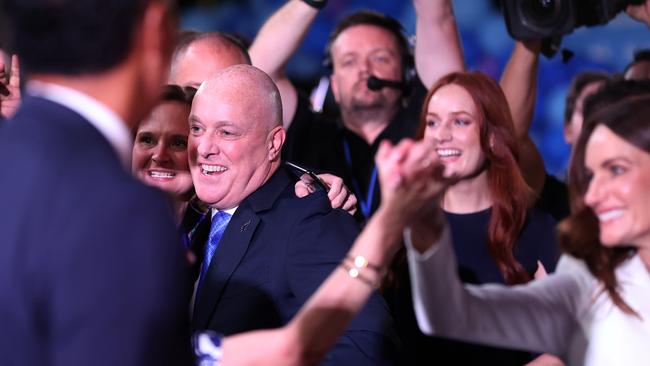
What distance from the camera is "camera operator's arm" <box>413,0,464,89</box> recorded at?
3.59 metres

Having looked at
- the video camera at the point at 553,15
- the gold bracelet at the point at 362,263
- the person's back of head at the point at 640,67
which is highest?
the video camera at the point at 553,15

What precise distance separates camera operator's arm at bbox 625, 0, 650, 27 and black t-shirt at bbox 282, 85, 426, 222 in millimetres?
750

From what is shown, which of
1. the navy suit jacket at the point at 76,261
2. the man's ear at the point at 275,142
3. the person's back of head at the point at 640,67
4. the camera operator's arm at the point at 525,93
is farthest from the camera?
the person's back of head at the point at 640,67

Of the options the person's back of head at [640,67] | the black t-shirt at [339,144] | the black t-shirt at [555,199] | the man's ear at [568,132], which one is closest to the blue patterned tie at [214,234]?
the black t-shirt at [339,144]

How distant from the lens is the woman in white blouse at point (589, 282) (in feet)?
5.38

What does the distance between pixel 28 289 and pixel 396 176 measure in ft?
1.65

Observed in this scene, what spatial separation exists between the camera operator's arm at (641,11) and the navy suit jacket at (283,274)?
1506 millimetres

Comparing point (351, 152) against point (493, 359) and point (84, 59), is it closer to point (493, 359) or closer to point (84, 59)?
point (493, 359)

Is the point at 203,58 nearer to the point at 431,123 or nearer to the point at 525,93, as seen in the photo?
the point at 431,123

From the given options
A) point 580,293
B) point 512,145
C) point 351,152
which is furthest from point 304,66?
point 580,293

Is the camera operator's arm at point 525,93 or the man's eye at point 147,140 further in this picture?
the camera operator's arm at point 525,93

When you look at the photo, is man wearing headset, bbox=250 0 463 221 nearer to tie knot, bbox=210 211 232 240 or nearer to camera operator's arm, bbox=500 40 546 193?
camera operator's arm, bbox=500 40 546 193

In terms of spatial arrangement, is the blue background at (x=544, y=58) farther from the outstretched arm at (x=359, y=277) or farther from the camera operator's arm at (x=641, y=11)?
the outstretched arm at (x=359, y=277)

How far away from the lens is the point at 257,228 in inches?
95.2
